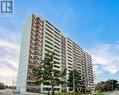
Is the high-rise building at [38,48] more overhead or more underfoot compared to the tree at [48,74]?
more overhead

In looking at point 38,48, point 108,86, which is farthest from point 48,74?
point 108,86

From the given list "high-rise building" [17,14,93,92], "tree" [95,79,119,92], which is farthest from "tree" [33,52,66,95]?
"tree" [95,79,119,92]

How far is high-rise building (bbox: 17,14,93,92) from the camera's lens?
329 feet

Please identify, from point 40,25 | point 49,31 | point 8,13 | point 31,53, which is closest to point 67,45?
point 49,31

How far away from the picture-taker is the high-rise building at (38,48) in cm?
10031

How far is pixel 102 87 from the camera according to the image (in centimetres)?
14750

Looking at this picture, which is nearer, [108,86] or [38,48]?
[38,48]

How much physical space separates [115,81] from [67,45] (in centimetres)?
4685

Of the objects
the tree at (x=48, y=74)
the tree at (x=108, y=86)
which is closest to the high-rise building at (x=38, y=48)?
the tree at (x=108, y=86)

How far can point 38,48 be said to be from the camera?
10844 cm

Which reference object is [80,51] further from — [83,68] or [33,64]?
[33,64]

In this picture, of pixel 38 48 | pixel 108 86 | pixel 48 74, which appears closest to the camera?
pixel 48 74

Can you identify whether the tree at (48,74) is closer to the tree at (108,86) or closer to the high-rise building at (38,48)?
the high-rise building at (38,48)

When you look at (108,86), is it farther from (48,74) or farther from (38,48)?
(48,74)
